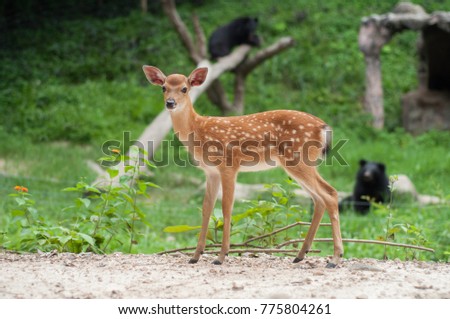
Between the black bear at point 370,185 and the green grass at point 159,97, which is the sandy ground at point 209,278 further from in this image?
the black bear at point 370,185

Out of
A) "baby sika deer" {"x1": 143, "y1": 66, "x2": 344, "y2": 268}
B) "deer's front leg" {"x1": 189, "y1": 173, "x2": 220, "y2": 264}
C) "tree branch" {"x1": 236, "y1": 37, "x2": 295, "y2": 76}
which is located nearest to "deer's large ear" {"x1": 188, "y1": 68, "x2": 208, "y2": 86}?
"baby sika deer" {"x1": 143, "y1": 66, "x2": 344, "y2": 268}

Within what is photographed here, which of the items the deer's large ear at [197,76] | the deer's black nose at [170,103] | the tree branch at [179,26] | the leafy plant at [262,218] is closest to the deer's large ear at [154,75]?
the deer's large ear at [197,76]

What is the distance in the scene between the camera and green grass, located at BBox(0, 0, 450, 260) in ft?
→ 37.3

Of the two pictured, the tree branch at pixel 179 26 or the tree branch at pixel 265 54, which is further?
the tree branch at pixel 265 54

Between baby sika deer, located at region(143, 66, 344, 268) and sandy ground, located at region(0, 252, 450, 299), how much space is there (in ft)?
0.89

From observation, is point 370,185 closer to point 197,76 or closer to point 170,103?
point 197,76

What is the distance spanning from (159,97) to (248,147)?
36.4 feet

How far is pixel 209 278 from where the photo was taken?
213 inches

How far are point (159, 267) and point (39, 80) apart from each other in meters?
12.4

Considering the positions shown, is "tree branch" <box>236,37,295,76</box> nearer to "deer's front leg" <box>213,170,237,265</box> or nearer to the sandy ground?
the sandy ground

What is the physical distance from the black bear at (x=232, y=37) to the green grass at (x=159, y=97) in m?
1.25

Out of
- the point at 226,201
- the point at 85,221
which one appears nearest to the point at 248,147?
the point at 226,201

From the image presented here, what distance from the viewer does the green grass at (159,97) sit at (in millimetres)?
11367
